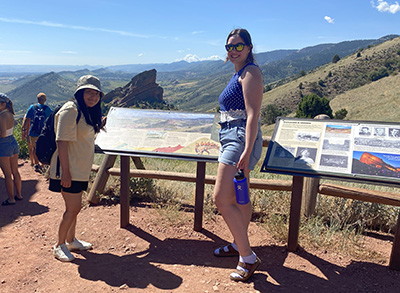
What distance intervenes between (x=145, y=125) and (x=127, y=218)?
1046 millimetres

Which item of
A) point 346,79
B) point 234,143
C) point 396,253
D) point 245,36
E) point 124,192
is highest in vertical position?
point 346,79

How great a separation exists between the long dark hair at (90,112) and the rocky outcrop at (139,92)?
73.9 m

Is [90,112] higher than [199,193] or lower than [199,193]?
higher

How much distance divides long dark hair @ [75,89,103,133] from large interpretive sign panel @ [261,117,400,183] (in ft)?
4.83

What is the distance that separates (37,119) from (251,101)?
535 centimetres

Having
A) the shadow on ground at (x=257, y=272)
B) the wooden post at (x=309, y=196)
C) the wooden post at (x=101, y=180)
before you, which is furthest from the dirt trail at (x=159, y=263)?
the wooden post at (x=309, y=196)

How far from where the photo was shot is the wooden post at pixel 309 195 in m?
3.44

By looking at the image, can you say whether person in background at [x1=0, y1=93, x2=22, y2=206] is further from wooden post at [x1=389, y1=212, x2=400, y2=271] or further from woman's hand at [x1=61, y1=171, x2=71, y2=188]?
wooden post at [x1=389, y1=212, x2=400, y2=271]

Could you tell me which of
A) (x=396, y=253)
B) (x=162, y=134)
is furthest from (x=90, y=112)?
(x=396, y=253)

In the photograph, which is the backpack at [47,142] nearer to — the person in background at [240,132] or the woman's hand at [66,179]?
the woman's hand at [66,179]

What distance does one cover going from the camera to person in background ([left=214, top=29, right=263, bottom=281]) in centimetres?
228

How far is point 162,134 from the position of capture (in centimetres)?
347

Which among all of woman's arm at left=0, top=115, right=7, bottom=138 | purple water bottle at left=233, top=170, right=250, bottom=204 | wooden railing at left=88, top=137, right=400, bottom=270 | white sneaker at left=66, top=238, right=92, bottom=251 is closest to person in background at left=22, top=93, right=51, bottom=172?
woman's arm at left=0, top=115, right=7, bottom=138

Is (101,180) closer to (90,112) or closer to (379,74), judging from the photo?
(90,112)
